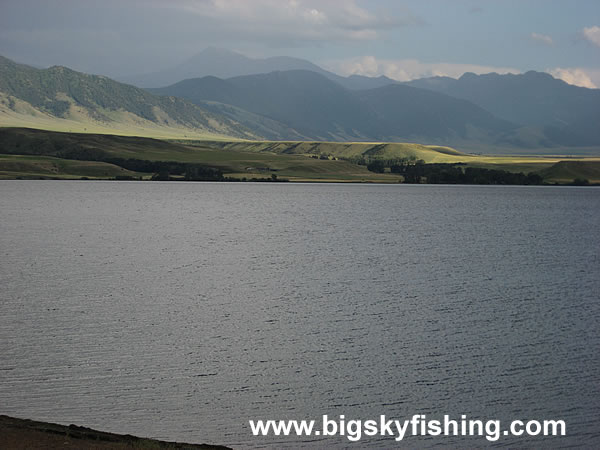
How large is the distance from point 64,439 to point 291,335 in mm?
18341

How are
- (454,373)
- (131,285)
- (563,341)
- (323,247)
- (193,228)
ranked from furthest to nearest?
(193,228) → (323,247) → (131,285) → (563,341) → (454,373)

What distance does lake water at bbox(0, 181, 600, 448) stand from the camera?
2703cm

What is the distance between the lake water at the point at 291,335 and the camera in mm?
27031

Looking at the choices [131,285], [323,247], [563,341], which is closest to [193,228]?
[323,247]

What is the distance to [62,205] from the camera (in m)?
149

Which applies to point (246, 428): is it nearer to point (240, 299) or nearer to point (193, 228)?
point (240, 299)

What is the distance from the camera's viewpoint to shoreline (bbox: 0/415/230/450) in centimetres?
2106

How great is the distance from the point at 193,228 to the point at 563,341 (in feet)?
247

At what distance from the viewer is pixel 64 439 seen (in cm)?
2172

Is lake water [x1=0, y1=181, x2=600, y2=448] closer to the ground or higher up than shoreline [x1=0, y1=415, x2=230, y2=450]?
closer to the ground

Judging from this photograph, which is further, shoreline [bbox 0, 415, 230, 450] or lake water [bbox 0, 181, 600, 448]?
lake water [bbox 0, 181, 600, 448]

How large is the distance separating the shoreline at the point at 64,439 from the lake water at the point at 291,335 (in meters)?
1.40

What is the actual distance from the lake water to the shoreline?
1401 mm

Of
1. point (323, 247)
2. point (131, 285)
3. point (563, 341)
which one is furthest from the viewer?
point (323, 247)
